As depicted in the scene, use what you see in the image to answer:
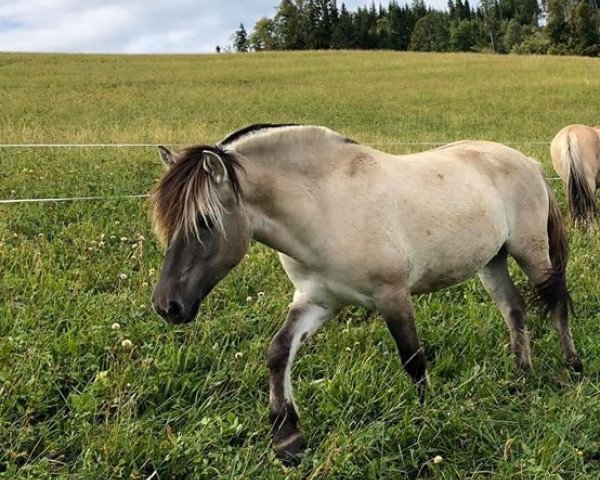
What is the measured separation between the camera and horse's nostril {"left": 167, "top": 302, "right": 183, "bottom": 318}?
9.45ft

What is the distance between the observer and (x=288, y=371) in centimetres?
348

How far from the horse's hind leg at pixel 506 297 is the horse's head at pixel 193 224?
2.36 metres

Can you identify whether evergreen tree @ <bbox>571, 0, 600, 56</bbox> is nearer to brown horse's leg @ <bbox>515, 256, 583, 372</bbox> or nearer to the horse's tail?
the horse's tail

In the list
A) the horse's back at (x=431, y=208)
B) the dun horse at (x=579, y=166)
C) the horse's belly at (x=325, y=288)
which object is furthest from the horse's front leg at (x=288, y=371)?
the dun horse at (x=579, y=166)

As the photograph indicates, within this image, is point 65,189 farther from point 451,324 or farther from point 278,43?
point 278,43

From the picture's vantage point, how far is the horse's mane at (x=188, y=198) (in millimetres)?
2902

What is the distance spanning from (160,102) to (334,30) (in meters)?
66.9

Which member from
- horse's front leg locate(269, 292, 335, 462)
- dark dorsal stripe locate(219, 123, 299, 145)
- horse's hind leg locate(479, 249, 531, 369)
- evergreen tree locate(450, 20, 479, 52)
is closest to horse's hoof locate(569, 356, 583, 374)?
horse's hind leg locate(479, 249, 531, 369)

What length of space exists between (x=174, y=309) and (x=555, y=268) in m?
3.00

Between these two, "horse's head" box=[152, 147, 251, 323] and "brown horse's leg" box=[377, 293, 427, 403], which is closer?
"horse's head" box=[152, 147, 251, 323]

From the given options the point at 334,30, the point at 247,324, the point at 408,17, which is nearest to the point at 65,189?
the point at 247,324

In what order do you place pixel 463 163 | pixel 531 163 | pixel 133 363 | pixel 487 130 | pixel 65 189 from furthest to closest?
pixel 487 130
pixel 65 189
pixel 531 163
pixel 463 163
pixel 133 363

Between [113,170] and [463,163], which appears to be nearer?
[463,163]

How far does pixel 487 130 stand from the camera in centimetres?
1948
